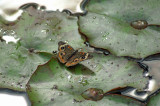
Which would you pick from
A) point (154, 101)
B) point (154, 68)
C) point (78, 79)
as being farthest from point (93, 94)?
point (154, 68)

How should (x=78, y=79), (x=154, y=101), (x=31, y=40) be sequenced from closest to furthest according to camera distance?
(x=154, y=101) → (x=78, y=79) → (x=31, y=40)

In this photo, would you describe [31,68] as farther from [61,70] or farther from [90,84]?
[90,84]

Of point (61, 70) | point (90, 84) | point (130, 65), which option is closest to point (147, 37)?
point (130, 65)

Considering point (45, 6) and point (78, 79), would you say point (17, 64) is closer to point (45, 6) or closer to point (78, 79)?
point (78, 79)

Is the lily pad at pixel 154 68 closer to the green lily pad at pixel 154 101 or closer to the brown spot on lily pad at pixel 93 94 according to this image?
the green lily pad at pixel 154 101

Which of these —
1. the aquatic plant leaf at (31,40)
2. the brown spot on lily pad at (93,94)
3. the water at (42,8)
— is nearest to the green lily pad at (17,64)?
the aquatic plant leaf at (31,40)

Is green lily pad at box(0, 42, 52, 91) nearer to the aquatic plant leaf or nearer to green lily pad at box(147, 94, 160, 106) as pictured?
the aquatic plant leaf
